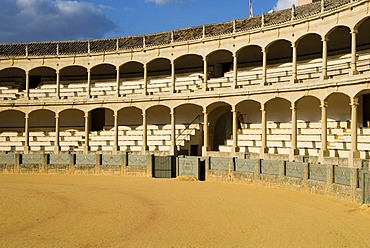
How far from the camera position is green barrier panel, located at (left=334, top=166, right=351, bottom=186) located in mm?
18406

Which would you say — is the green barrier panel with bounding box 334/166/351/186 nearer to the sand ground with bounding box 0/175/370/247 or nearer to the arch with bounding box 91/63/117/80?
the sand ground with bounding box 0/175/370/247

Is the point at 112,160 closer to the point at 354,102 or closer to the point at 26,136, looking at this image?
the point at 26,136

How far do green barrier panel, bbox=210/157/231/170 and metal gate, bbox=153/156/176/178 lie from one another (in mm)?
2896

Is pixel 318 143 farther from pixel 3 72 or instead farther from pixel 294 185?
pixel 3 72

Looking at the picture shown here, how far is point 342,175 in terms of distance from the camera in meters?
18.9

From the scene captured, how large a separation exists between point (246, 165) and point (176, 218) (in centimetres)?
1060

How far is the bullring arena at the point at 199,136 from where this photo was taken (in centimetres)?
1466

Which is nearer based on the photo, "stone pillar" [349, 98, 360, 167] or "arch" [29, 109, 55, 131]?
"stone pillar" [349, 98, 360, 167]

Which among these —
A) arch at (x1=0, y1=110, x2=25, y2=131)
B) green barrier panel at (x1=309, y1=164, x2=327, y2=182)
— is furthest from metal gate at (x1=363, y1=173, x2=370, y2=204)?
arch at (x1=0, y1=110, x2=25, y2=131)

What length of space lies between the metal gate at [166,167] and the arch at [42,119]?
1646 centimetres

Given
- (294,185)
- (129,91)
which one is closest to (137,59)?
(129,91)

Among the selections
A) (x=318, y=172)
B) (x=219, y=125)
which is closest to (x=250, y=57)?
(x=219, y=125)

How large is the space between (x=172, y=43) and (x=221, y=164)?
40.3ft

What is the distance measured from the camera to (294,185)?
22422mm
